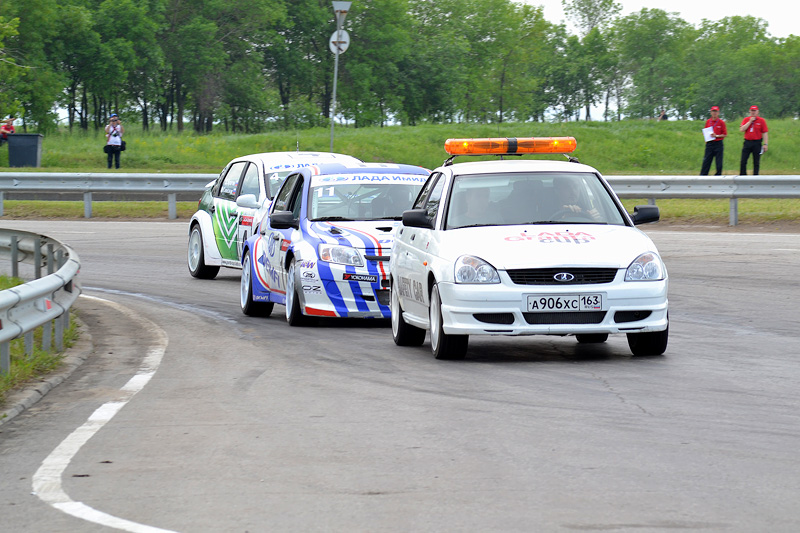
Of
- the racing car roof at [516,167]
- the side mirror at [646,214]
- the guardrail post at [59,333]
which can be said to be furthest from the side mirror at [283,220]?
the side mirror at [646,214]

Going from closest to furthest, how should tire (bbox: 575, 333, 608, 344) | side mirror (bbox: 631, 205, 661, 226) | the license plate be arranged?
the license plate < side mirror (bbox: 631, 205, 661, 226) < tire (bbox: 575, 333, 608, 344)

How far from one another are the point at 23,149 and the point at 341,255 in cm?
2854

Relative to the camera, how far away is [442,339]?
32.7 ft

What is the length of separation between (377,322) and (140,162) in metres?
29.2

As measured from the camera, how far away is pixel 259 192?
16.6 m

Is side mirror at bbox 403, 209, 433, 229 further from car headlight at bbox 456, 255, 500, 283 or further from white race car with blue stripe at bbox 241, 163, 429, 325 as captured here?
white race car with blue stripe at bbox 241, 163, 429, 325

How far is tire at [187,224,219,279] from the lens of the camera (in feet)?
58.3

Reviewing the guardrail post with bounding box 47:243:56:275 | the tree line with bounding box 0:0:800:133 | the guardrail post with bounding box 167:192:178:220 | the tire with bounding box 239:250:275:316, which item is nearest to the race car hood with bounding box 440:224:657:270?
the guardrail post with bounding box 47:243:56:275

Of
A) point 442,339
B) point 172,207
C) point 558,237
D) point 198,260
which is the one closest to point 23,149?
point 172,207

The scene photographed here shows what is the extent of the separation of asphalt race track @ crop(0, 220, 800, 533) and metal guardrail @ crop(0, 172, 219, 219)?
17.2 metres

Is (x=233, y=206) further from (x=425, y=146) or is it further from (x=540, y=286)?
(x=425, y=146)

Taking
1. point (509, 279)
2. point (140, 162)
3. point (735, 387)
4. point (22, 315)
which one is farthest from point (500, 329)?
point (140, 162)

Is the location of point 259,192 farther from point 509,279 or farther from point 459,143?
point 509,279

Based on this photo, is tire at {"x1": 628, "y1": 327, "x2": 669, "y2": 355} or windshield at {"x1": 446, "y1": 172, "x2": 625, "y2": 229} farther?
windshield at {"x1": 446, "y1": 172, "x2": 625, "y2": 229}
